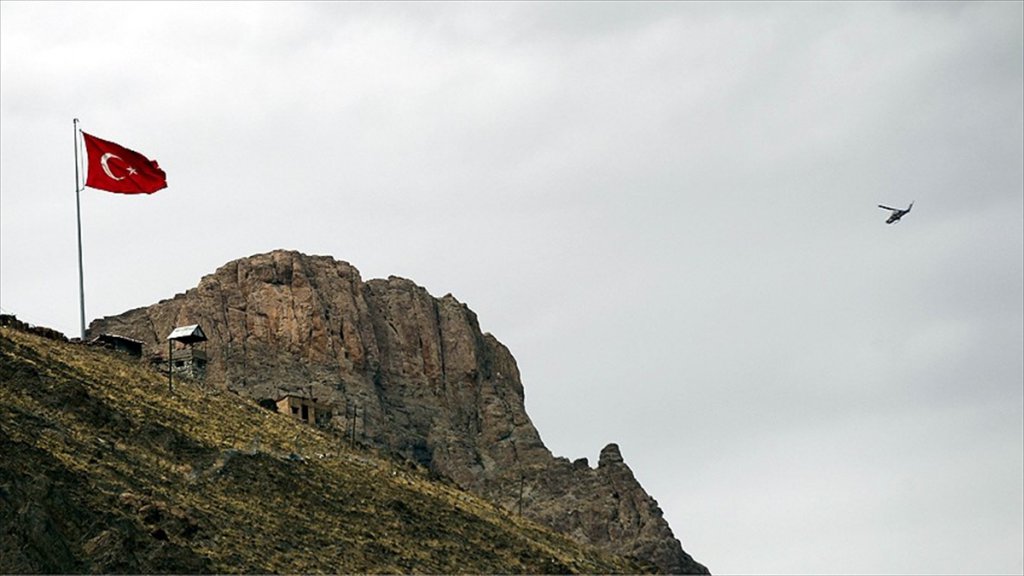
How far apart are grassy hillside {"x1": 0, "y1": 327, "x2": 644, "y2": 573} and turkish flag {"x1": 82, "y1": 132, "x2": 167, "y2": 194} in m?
9.89

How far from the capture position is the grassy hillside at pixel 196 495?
90688 mm

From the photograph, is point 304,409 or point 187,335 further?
point 304,409

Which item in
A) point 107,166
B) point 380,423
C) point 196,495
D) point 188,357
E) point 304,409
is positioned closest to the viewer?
point 196,495

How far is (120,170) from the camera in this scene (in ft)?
447

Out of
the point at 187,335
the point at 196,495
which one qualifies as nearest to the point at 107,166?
the point at 187,335

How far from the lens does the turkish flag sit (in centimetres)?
13512

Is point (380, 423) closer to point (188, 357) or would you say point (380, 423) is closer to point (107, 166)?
point (188, 357)

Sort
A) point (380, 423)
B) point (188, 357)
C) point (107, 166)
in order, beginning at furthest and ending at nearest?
1. point (380, 423)
2. point (188, 357)
3. point (107, 166)

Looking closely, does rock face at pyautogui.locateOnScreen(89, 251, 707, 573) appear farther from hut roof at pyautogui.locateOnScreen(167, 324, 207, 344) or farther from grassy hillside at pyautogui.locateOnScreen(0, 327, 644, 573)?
grassy hillside at pyautogui.locateOnScreen(0, 327, 644, 573)

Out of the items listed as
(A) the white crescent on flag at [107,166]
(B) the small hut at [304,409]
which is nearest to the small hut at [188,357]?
(B) the small hut at [304,409]

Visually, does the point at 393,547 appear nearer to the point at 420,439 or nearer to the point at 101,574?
the point at 101,574

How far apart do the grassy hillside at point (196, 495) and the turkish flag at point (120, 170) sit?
9.89 m

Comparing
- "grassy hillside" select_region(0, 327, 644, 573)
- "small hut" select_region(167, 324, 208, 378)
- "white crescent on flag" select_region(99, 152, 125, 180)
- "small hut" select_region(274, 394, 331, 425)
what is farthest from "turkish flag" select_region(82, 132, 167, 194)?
"small hut" select_region(274, 394, 331, 425)

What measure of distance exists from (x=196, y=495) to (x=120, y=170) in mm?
37194
